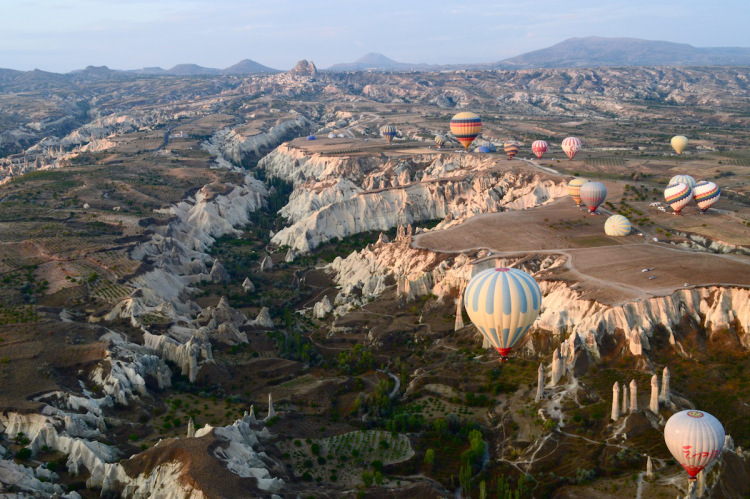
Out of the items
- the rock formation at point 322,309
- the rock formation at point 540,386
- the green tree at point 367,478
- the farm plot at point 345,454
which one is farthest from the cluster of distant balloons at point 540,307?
the rock formation at point 322,309

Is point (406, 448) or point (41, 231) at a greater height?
point (41, 231)

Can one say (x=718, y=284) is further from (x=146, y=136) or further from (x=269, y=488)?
(x=146, y=136)

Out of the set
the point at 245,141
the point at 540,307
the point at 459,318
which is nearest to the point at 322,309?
the point at 459,318

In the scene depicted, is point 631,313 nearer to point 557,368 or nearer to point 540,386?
point 557,368

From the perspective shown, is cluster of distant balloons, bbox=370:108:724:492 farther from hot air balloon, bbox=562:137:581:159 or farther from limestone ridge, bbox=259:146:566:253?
hot air balloon, bbox=562:137:581:159

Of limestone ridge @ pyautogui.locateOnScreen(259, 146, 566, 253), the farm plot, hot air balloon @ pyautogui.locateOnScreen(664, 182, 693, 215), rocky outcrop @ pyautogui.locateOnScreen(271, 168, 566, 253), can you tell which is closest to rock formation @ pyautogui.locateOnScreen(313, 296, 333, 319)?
limestone ridge @ pyautogui.locateOnScreen(259, 146, 566, 253)

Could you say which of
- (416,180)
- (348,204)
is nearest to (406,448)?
(348,204)
